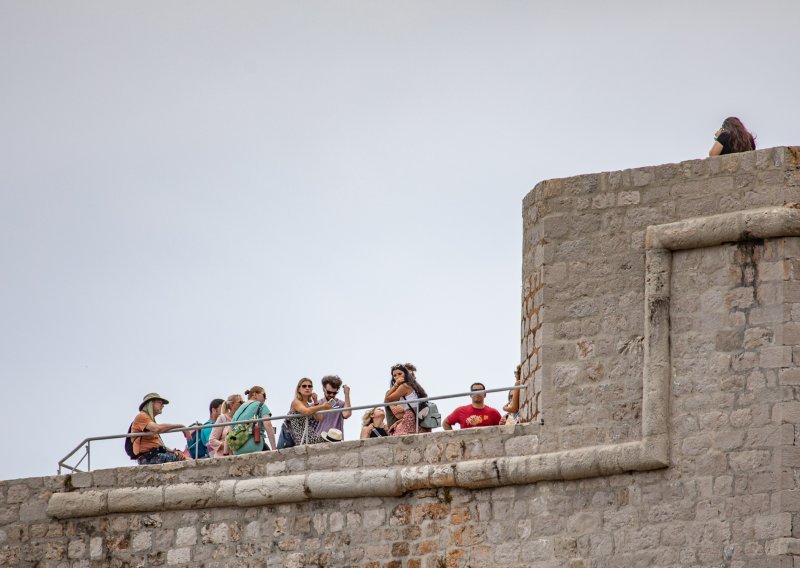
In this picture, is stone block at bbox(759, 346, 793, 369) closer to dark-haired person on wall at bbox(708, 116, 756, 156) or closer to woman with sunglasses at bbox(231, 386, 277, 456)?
dark-haired person on wall at bbox(708, 116, 756, 156)

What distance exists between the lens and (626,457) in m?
17.0

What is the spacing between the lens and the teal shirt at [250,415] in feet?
63.5

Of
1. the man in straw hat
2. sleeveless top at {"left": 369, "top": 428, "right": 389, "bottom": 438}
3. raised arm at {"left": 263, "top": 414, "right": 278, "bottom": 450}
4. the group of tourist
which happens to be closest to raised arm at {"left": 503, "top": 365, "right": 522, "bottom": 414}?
the group of tourist

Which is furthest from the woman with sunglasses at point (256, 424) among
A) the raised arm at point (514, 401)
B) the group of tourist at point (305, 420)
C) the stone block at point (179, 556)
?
the raised arm at point (514, 401)

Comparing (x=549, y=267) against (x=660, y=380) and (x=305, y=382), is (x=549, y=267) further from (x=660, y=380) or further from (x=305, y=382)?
(x=305, y=382)

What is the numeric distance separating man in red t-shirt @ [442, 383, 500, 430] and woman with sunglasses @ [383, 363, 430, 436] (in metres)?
0.27

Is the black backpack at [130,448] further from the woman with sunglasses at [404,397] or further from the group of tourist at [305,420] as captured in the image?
the woman with sunglasses at [404,397]

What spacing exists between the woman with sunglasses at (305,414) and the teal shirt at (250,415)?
288 millimetres

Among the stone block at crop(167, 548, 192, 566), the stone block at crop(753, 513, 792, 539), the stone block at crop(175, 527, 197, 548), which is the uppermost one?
the stone block at crop(753, 513, 792, 539)

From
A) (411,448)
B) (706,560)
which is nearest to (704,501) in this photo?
(706,560)

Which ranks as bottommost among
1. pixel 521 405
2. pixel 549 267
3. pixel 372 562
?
pixel 372 562

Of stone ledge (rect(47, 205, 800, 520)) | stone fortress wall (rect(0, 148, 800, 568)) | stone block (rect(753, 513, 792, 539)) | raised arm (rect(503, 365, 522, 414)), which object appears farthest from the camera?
raised arm (rect(503, 365, 522, 414))

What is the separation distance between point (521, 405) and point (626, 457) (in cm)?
153

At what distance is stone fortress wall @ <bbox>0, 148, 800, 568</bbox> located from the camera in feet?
54.5
